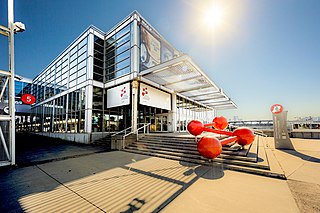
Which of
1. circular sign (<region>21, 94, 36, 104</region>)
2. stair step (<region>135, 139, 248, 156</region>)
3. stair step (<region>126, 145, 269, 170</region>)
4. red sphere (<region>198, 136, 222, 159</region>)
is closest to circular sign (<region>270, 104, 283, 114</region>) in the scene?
stair step (<region>135, 139, 248, 156</region>)

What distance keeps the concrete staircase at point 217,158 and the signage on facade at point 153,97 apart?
12.7ft

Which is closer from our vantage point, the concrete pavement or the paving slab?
the paving slab

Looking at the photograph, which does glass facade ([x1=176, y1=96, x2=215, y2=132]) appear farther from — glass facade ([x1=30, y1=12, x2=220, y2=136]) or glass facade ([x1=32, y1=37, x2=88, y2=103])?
glass facade ([x1=32, y1=37, x2=88, y2=103])

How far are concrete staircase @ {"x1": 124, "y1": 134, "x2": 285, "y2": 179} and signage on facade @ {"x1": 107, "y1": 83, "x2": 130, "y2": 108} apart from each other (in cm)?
427

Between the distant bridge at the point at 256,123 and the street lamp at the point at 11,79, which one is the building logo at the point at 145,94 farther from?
the distant bridge at the point at 256,123

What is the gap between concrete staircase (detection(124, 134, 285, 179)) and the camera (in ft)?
16.8

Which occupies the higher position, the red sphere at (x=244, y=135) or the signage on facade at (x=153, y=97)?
the signage on facade at (x=153, y=97)

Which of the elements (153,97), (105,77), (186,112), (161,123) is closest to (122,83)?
(105,77)

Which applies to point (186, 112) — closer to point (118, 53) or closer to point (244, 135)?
point (118, 53)

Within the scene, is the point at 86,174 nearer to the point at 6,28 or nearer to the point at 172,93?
the point at 6,28

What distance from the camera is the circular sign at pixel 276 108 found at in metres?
8.80

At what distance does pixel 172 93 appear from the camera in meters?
18.5

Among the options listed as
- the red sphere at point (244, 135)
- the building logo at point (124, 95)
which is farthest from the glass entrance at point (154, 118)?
the red sphere at point (244, 135)

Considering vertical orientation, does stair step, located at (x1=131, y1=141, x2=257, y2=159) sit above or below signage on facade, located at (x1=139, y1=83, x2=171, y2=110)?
below
